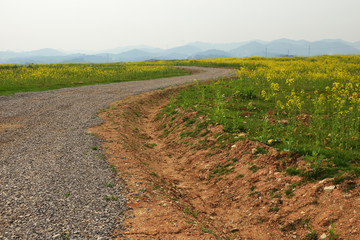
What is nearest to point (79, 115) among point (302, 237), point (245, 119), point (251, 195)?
point (245, 119)

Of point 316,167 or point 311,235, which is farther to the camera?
point 316,167

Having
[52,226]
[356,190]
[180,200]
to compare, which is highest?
[356,190]

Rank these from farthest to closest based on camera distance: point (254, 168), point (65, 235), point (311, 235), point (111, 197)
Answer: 1. point (254, 168)
2. point (111, 197)
3. point (311, 235)
4. point (65, 235)

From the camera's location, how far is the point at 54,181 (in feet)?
26.6

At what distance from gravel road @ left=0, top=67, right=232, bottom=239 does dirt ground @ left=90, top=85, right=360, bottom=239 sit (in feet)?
2.41

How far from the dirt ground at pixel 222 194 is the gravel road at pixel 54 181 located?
735 mm

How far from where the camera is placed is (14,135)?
42.7ft

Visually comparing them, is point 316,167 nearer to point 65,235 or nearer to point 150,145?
point 65,235

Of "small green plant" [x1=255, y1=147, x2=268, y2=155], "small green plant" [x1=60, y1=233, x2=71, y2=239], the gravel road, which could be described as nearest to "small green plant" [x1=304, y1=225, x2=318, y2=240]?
"small green plant" [x1=255, y1=147, x2=268, y2=155]

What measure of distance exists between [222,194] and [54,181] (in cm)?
578

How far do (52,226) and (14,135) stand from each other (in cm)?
938

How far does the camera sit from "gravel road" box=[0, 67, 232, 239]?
5.88 m

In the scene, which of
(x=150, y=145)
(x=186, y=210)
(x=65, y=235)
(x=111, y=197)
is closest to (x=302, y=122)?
(x=186, y=210)

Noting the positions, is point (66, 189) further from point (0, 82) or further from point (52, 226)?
point (0, 82)
